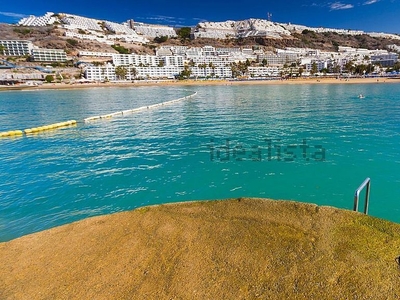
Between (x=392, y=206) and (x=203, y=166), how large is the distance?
27.0ft

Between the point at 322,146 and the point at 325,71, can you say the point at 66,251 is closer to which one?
the point at 322,146

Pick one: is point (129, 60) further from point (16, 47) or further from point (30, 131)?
point (30, 131)

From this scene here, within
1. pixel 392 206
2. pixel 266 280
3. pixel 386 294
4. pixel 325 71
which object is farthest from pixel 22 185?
pixel 325 71

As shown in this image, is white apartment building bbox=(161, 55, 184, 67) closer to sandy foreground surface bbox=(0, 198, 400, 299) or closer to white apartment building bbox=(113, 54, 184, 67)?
white apartment building bbox=(113, 54, 184, 67)

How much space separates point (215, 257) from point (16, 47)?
244209 millimetres

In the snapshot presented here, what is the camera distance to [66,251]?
4.88 meters

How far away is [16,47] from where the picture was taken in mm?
187875

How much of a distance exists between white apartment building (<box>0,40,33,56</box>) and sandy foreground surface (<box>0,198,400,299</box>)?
237125 mm

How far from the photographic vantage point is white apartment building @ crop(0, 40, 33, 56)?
187m

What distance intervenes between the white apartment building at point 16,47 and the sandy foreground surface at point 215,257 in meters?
237

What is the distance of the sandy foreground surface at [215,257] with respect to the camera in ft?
12.1

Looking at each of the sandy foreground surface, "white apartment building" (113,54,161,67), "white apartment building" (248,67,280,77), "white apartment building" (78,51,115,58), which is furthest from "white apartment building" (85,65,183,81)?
the sandy foreground surface

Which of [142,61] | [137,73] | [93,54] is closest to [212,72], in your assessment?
[137,73]

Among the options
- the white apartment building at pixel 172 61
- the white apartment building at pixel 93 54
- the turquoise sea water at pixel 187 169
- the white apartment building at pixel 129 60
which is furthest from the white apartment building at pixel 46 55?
the turquoise sea water at pixel 187 169
